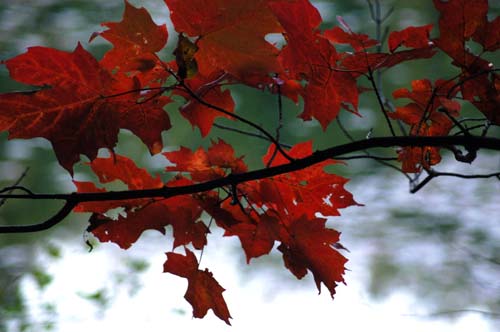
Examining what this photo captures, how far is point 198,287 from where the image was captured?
0.52 metres

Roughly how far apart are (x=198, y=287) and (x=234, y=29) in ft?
0.78

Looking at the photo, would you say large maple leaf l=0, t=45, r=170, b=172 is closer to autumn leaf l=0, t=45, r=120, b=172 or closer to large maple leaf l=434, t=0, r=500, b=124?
autumn leaf l=0, t=45, r=120, b=172

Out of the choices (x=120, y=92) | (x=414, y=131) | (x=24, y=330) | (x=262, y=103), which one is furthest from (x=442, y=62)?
(x=120, y=92)

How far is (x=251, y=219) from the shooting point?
50 centimetres

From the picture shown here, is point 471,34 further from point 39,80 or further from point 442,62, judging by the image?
point 442,62

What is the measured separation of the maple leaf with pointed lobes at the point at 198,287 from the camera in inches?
20.3

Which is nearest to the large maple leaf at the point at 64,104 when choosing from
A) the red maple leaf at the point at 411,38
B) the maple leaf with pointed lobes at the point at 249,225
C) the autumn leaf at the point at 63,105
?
the autumn leaf at the point at 63,105

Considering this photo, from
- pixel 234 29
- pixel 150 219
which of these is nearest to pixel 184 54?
pixel 234 29

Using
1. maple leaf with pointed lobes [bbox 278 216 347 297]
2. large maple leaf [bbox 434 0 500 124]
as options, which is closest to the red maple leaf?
large maple leaf [bbox 434 0 500 124]

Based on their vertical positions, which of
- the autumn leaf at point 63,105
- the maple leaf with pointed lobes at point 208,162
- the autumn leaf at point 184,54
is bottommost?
the maple leaf with pointed lobes at point 208,162

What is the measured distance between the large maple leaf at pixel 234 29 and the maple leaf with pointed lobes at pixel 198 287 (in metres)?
0.19

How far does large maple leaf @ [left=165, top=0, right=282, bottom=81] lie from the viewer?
42 centimetres

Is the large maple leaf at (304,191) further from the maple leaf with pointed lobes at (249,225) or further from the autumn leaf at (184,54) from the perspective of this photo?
the autumn leaf at (184,54)

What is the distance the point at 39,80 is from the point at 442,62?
8.20 feet
